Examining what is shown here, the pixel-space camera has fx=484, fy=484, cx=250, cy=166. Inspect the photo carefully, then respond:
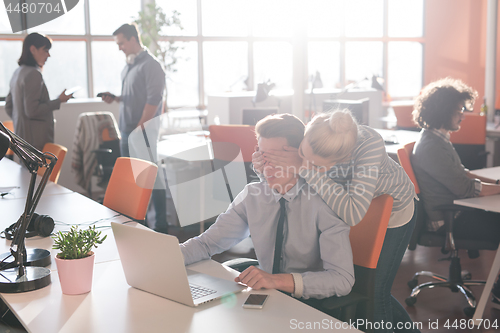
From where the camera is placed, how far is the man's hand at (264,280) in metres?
1.33

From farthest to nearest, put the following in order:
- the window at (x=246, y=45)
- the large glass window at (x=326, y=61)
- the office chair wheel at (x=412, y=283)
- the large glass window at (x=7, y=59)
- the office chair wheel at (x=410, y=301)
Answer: the large glass window at (x=326, y=61) < the window at (x=246, y=45) < the large glass window at (x=7, y=59) < the office chair wheel at (x=412, y=283) < the office chair wheel at (x=410, y=301)

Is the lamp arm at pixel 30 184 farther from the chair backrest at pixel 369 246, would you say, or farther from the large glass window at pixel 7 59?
the large glass window at pixel 7 59

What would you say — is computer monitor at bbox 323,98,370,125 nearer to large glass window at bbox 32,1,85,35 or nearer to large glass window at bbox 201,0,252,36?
large glass window at bbox 32,1,85,35

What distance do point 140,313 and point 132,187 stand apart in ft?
4.20

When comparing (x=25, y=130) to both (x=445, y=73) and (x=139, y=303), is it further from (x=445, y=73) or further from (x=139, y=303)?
(x=445, y=73)

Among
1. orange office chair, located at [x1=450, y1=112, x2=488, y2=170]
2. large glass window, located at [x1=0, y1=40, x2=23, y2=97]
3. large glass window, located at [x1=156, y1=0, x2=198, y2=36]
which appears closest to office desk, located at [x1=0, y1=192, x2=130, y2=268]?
orange office chair, located at [x1=450, y1=112, x2=488, y2=170]

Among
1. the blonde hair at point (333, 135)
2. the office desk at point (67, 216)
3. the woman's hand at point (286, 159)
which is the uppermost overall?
the blonde hair at point (333, 135)

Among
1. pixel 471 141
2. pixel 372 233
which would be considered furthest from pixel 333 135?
pixel 471 141

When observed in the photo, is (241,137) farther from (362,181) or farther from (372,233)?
(372,233)

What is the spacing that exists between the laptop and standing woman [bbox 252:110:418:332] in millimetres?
427

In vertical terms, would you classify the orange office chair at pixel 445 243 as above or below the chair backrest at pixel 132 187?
below

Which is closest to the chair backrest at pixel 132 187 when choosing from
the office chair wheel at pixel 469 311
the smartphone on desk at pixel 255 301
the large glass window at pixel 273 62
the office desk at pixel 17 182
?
the office desk at pixel 17 182

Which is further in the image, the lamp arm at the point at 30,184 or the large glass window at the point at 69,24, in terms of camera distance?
the large glass window at the point at 69,24

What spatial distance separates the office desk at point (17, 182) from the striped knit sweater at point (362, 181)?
167cm
